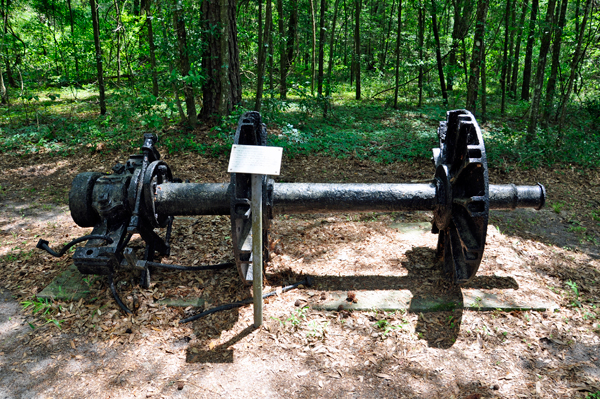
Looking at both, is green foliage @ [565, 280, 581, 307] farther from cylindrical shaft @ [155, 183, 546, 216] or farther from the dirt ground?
cylindrical shaft @ [155, 183, 546, 216]

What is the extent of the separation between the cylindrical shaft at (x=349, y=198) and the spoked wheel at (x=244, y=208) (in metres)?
0.21

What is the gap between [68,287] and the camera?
376 centimetres

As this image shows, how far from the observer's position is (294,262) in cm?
432

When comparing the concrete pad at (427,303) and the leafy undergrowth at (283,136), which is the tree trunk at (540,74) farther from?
the concrete pad at (427,303)

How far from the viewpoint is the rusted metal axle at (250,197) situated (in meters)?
3.45

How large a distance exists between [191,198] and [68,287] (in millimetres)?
1592

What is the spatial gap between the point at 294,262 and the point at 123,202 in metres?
1.94

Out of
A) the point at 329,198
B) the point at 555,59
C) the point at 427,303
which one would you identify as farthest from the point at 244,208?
the point at 555,59

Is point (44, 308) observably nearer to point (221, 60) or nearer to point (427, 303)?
point (427, 303)

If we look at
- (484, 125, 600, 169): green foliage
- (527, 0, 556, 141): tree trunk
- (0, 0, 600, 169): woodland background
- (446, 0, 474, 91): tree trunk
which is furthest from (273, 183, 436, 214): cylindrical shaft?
(446, 0, 474, 91): tree trunk

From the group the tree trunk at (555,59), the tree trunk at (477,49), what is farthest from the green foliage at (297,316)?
the tree trunk at (555,59)

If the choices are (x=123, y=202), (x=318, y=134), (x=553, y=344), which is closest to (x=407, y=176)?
(x=318, y=134)

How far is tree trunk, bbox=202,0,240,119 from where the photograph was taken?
7.53 meters

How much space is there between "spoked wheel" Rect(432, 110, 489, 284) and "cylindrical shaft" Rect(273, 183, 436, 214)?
0.68 feet
